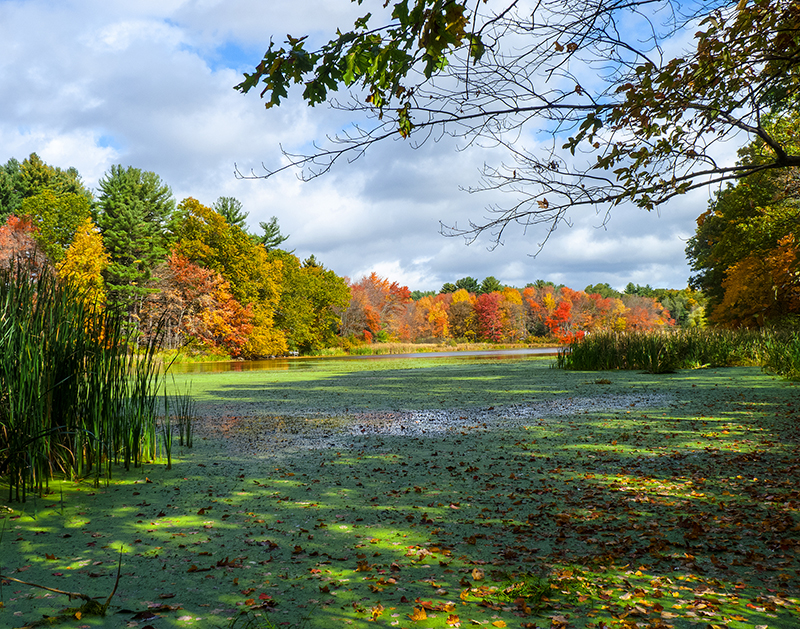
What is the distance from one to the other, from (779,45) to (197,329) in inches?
867

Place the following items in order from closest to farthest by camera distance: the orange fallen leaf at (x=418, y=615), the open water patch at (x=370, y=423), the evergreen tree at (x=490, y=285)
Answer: the orange fallen leaf at (x=418, y=615)
the open water patch at (x=370, y=423)
the evergreen tree at (x=490, y=285)

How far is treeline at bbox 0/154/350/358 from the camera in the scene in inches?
803

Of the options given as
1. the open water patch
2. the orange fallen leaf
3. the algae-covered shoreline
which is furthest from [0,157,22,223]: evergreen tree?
the orange fallen leaf

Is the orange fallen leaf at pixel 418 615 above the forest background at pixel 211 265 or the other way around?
the other way around

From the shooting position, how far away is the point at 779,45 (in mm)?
2623

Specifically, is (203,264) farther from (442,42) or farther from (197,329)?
(442,42)

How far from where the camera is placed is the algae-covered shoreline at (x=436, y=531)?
61.6 inches

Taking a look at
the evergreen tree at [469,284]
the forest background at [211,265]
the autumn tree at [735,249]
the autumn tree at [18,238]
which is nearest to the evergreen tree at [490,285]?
the evergreen tree at [469,284]

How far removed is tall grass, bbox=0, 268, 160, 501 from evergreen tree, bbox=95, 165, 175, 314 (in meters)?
18.5

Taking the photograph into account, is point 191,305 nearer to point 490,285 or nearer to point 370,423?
point 370,423

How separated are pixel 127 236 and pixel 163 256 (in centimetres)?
162

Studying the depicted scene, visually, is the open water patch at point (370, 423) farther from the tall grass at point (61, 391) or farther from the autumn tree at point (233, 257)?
the autumn tree at point (233, 257)

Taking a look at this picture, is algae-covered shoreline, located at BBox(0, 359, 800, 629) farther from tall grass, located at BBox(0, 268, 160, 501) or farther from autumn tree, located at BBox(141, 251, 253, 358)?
autumn tree, located at BBox(141, 251, 253, 358)

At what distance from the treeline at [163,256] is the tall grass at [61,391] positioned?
16.0 m
